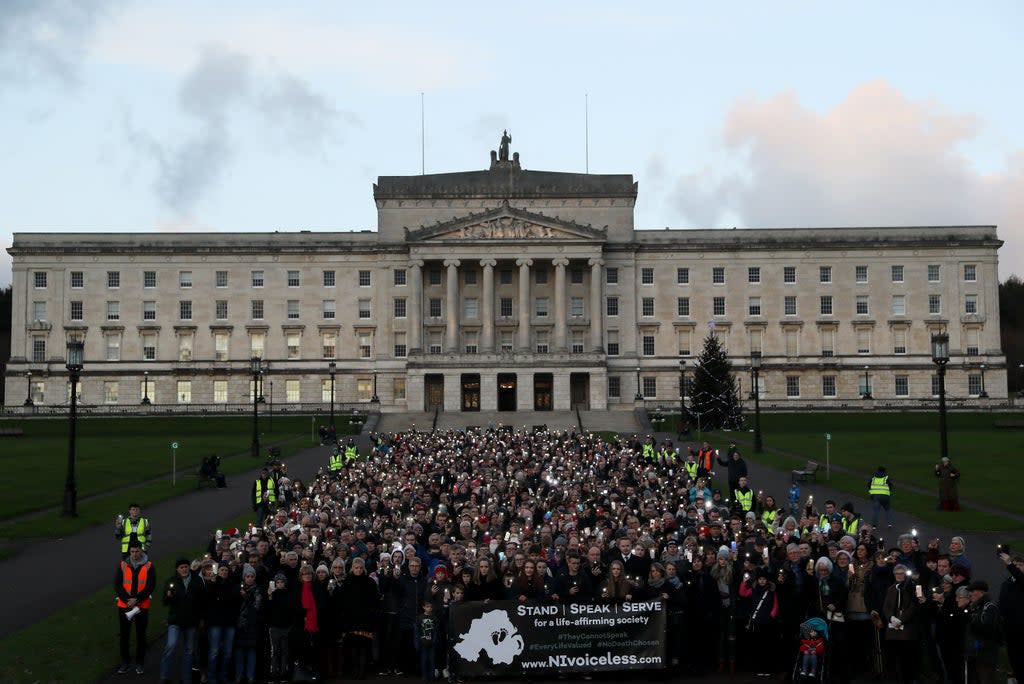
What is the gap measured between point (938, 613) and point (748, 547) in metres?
3.61

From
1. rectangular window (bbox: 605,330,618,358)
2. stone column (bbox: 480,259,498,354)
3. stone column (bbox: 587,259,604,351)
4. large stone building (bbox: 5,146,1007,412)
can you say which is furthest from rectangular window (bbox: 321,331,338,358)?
rectangular window (bbox: 605,330,618,358)

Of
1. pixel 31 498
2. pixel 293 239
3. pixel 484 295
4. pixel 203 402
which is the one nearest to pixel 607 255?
pixel 484 295

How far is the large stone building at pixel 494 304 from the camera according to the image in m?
102

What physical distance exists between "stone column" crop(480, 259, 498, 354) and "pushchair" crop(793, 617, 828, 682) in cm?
8288

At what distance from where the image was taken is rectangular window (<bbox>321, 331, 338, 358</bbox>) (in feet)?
337

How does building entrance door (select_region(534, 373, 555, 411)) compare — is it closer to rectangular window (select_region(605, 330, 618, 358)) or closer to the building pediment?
rectangular window (select_region(605, 330, 618, 358))

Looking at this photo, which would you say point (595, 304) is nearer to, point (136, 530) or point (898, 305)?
point (898, 305)

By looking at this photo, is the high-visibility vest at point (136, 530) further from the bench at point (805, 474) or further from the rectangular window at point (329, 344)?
the rectangular window at point (329, 344)

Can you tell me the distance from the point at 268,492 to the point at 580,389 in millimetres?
68357

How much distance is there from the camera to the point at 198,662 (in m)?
16.8

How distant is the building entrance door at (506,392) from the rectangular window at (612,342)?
38.4 ft

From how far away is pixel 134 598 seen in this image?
17.2 meters

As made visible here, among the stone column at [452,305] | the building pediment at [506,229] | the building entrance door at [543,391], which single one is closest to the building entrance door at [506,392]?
the building entrance door at [543,391]

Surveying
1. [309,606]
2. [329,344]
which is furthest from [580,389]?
[309,606]
